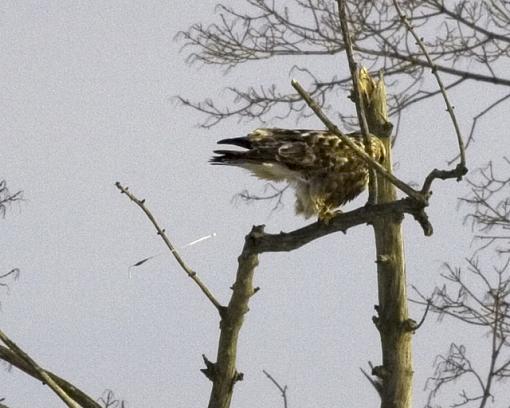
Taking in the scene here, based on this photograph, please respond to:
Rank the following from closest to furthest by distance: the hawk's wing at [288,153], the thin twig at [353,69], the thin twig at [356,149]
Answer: the thin twig at [356,149] < the thin twig at [353,69] < the hawk's wing at [288,153]

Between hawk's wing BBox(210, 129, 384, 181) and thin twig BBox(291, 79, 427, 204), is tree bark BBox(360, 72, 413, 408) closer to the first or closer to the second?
hawk's wing BBox(210, 129, 384, 181)

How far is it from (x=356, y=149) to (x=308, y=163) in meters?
1.35

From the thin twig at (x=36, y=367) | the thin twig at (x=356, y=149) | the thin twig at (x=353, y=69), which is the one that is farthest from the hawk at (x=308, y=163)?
the thin twig at (x=36, y=367)

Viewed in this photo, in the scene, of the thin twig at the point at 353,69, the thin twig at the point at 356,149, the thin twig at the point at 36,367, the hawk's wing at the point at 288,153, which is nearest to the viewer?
the thin twig at the point at 356,149

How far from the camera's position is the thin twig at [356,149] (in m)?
3.11

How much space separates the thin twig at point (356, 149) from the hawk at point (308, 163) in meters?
0.98

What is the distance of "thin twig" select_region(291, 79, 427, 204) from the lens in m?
3.11

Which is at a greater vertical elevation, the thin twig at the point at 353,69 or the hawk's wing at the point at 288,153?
the hawk's wing at the point at 288,153

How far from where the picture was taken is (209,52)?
8531 millimetres

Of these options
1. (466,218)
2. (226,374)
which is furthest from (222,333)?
(466,218)

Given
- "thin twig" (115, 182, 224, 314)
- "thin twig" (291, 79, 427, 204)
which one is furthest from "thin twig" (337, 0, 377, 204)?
"thin twig" (115, 182, 224, 314)

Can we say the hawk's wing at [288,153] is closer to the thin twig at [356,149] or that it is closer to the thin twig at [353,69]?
the thin twig at [353,69]

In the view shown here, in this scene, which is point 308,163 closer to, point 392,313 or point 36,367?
point 392,313

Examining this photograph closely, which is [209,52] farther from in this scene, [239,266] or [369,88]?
[239,266]
